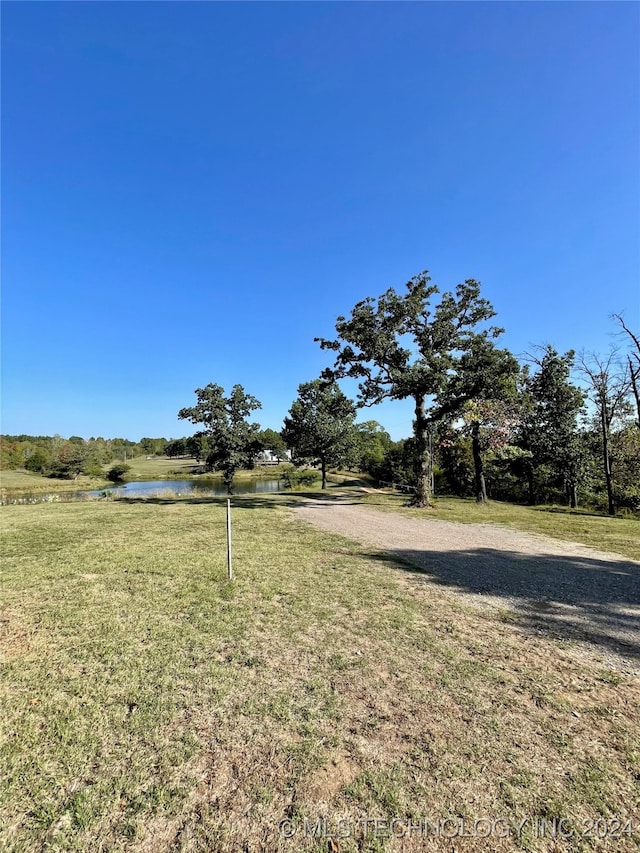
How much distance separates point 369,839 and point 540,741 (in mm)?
1372

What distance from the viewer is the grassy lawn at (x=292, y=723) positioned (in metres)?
1.90

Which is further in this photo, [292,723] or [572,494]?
[572,494]

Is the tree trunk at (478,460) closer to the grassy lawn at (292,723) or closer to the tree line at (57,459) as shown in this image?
the grassy lawn at (292,723)

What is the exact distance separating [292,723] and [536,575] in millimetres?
5217

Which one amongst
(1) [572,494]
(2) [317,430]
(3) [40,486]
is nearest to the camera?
(1) [572,494]

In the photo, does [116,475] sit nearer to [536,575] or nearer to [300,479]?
[300,479]

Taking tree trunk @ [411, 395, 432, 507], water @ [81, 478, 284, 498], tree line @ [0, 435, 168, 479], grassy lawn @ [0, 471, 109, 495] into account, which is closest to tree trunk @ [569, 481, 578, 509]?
tree trunk @ [411, 395, 432, 507]

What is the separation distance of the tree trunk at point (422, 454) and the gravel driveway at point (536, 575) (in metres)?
4.78

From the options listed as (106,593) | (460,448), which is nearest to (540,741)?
(106,593)

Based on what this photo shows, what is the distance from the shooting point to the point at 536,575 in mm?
6160

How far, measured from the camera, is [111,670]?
3.19 m

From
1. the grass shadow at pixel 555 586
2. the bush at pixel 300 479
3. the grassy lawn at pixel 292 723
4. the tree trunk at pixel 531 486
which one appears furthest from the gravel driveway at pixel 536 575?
the bush at pixel 300 479

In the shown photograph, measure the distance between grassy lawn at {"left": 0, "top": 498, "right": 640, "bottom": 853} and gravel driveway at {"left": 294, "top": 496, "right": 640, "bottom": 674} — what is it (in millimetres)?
532

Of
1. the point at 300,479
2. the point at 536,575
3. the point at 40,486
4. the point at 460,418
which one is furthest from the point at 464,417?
the point at 40,486
